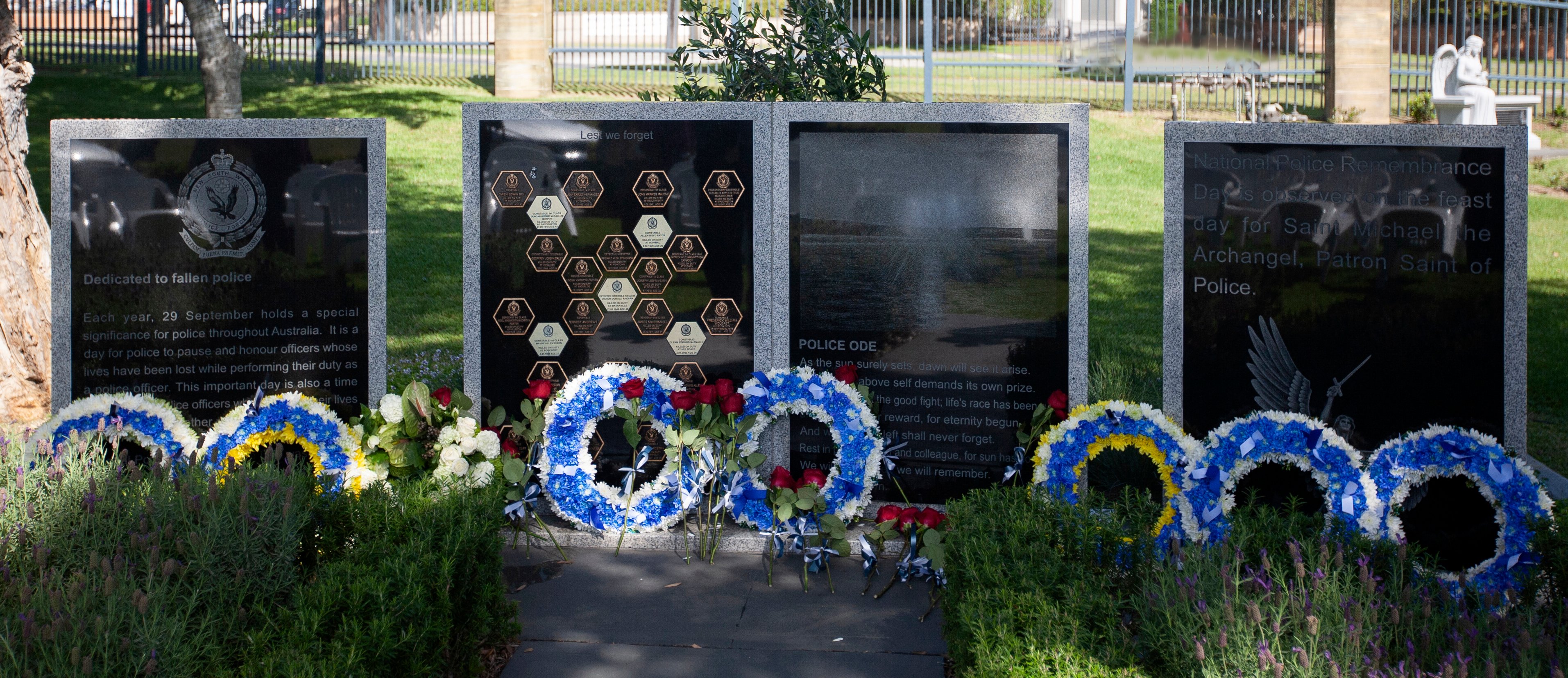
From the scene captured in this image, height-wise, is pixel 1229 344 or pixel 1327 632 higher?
pixel 1229 344

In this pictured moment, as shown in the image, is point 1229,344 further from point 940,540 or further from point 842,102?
point 842,102

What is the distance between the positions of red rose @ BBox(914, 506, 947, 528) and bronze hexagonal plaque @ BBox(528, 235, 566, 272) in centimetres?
213

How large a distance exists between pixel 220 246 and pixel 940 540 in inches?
142

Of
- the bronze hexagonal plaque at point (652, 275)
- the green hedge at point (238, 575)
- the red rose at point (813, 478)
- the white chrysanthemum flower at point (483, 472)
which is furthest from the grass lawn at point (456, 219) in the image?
the green hedge at point (238, 575)

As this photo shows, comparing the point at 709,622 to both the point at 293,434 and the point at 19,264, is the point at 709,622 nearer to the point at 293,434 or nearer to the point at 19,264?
the point at 293,434

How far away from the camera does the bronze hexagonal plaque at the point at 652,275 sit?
5.75m

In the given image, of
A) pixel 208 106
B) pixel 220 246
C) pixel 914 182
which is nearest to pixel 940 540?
pixel 914 182

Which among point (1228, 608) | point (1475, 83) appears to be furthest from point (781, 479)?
point (1475, 83)

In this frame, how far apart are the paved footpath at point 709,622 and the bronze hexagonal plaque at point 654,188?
1.68 metres

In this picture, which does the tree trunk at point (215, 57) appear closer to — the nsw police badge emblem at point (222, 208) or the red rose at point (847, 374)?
the nsw police badge emblem at point (222, 208)

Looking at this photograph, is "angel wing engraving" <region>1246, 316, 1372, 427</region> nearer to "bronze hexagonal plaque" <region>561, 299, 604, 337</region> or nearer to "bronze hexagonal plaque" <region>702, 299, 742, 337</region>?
"bronze hexagonal plaque" <region>702, 299, 742, 337</region>

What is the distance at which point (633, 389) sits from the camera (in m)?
5.15

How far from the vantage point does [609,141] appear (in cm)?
573

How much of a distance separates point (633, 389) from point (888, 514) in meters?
1.21
